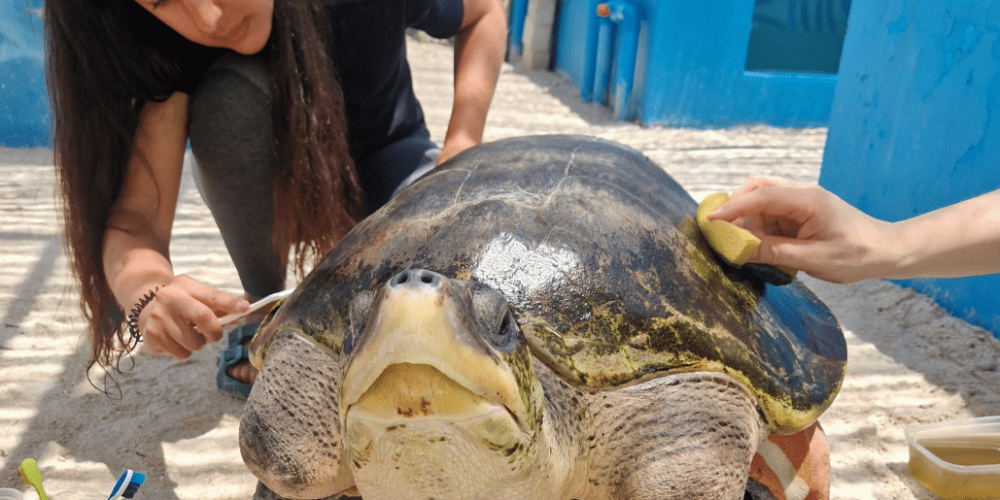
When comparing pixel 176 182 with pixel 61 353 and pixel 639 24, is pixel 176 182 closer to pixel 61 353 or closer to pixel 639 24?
pixel 61 353

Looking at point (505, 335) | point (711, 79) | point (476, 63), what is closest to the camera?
point (505, 335)

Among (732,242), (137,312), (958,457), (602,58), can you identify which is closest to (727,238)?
(732,242)

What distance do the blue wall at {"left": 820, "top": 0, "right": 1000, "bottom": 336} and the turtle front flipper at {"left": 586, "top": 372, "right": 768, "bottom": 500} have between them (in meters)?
1.59

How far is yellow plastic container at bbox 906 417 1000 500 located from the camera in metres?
1.37

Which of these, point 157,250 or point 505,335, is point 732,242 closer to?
point 505,335

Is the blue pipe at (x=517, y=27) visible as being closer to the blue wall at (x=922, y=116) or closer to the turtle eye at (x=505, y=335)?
the blue wall at (x=922, y=116)

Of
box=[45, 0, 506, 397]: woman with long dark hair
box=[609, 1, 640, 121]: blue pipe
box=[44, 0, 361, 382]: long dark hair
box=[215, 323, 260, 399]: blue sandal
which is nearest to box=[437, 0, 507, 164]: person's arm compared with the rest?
box=[45, 0, 506, 397]: woman with long dark hair

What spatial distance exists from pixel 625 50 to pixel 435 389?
15.8 feet

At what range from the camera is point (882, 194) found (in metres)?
2.73

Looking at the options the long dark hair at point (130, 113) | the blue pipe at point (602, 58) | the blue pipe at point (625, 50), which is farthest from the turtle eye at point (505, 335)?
the blue pipe at point (602, 58)

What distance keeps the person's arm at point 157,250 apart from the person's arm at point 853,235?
864 millimetres

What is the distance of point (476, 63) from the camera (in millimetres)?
1953

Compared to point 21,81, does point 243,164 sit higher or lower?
higher

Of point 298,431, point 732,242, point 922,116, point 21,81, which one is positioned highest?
point 732,242
